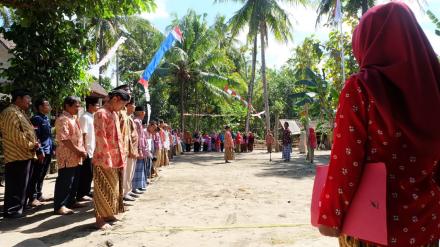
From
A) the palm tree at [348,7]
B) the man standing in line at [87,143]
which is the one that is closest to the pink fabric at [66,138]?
the man standing in line at [87,143]

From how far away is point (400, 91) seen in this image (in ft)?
5.46

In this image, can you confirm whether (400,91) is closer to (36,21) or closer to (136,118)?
(36,21)

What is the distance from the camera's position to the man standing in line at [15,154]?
18.0 ft

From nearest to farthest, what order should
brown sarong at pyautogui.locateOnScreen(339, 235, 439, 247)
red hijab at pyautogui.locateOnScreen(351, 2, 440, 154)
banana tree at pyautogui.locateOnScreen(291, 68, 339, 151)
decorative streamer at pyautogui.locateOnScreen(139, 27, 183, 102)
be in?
red hijab at pyautogui.locateOnScreen(351, 2, 440, 154) → brown sarong at pyautogui.locateOnScreen(339, 235, 439, 247) → decorative streamer at pyautogui.locateOnScreen(139, 27, 183, 102) → banana tree at pyautogui.locateOnScreen(291, 68, 339, 151)

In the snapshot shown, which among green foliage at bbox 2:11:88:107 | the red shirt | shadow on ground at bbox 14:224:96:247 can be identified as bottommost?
shadow on ground at bbox 14:224:96:247

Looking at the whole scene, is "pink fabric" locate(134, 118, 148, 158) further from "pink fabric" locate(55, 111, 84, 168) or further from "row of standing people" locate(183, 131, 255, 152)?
"row of standing people" locate(183, 131, 255, 152)

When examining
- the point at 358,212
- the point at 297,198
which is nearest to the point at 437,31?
the point at 297,198

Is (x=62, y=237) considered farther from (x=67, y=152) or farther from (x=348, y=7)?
(x=348, y=7)

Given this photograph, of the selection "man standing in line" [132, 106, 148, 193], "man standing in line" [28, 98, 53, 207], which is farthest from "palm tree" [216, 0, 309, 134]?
"man standing in line" [28, 98, 53, 207]

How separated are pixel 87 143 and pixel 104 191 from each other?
183 centimetres

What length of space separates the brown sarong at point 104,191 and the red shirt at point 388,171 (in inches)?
145

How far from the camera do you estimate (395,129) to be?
1675mm

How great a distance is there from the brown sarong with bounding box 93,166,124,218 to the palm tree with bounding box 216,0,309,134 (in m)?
18.7

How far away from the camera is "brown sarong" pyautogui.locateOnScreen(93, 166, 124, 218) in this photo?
489 cm
